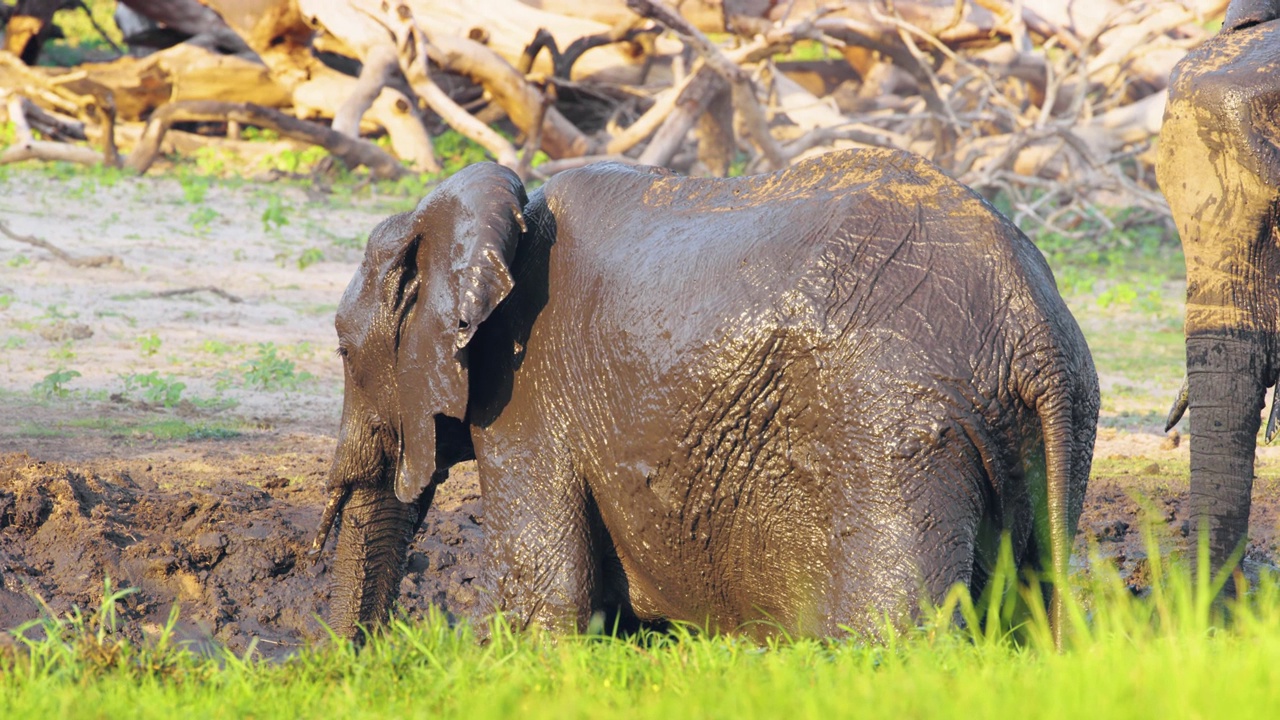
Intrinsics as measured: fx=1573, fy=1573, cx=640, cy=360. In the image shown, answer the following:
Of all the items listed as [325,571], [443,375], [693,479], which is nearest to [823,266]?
[693,479]

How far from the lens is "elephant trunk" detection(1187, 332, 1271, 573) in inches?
181

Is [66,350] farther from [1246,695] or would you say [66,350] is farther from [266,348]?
[1246,695]

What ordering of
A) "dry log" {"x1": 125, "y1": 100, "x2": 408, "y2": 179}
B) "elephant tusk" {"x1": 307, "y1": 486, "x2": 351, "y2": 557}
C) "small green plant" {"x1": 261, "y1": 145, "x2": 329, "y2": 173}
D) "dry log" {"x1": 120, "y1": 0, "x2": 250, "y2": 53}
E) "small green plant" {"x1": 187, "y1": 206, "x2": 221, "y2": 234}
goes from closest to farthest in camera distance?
"elephant tusk" {"x1": 307, "y1": 486, "x2": 351, "y2": 557}, "small green plant" {"x1": 187, "y1": 206, "x2": 221, "y2": 234}, "dry log" {"x1": 125, "y1": 100, "x2": 408, "y2": 179}, "small green plant" {"x1": 261, "y1": 145, "x2": 329, "y2": 173}, "dry log" {"x1": 120, "y1": 0, "x2": 250, "y2": 53}

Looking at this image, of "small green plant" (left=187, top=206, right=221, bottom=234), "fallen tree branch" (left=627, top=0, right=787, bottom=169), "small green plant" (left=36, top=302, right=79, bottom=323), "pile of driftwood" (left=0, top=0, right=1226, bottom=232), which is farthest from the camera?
"pile of driftwood" (left=0, top=0, right=1226, bottom=232)

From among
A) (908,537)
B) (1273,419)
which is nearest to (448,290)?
(908,537)

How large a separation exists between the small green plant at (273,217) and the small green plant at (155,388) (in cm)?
309

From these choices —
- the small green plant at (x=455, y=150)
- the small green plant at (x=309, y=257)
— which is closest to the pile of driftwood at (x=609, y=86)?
the small green plant at (x=455, y=150)

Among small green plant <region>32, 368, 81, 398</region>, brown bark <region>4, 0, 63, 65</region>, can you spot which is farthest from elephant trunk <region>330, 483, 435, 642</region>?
brown bark <region>4, 0, 63, 65</region>

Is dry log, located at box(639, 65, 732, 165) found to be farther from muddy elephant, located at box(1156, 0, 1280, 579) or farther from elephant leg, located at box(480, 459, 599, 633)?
elephant leg, located at box(480, 459, 599, 633)

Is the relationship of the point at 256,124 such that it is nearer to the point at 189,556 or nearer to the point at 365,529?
the point at 189,556

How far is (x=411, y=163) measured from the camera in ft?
45.5

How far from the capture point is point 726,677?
9.94ft

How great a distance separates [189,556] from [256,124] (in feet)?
26.2

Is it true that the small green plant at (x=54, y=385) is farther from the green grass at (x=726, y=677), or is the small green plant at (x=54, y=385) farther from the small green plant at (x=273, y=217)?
the green grass at (x=726, y=677)
